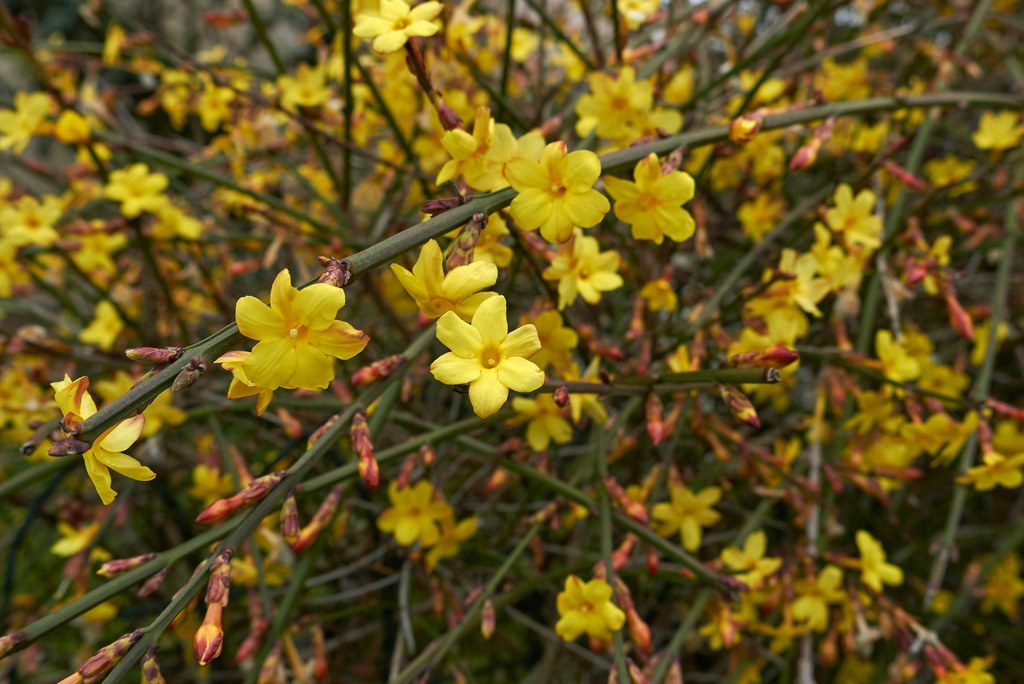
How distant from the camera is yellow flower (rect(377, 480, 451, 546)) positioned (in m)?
1.72

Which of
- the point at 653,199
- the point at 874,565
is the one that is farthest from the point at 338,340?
the point at 874,565

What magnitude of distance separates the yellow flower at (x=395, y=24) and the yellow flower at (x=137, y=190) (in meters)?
1.13

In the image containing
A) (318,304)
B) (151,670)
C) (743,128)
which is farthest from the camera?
(743,128)

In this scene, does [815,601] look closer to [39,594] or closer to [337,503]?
[337,503]

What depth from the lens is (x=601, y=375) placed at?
1263 mm

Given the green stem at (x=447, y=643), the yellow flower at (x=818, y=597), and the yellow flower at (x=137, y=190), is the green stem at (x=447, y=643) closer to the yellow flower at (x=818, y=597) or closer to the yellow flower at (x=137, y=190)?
the yellow flower at (x=818, y=597)

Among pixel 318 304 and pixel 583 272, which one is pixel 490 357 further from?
pixel 583 272

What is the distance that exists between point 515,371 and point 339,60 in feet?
5.84

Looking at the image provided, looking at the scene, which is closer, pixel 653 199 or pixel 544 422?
pixel 653 199

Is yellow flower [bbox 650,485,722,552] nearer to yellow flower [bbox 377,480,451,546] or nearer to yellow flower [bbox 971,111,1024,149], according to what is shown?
yellow flower [bbox 377,480,451,546]

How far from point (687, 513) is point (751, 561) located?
0.18m

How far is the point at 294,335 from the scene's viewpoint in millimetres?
917

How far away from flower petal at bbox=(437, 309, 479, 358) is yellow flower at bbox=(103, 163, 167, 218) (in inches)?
59.1

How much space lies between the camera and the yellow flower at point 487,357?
0.94 m
